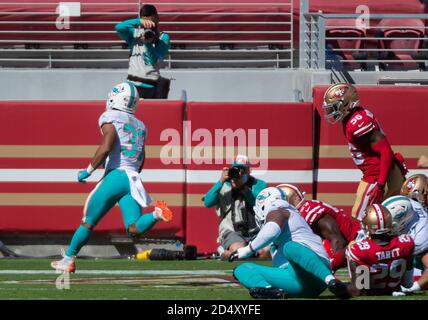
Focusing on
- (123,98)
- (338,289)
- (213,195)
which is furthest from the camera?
(213,195)

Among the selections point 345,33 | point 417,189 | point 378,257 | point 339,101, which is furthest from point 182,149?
point 378,257

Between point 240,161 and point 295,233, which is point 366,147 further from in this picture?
point 295,233

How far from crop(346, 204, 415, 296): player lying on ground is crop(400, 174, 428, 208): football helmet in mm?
1544

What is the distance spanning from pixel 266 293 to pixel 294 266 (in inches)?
16.9

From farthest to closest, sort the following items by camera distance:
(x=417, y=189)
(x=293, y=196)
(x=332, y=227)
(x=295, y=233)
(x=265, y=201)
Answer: (x=417, y=189) → (x=332, y=227) → (x=293, y=196) → (x=265, y=201) → (x=295, y=233)

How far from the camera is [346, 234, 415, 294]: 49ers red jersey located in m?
9.94

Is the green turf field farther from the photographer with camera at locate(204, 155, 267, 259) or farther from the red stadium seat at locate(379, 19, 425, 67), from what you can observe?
the red stadium seat at locate(379, 19, 425, 67)

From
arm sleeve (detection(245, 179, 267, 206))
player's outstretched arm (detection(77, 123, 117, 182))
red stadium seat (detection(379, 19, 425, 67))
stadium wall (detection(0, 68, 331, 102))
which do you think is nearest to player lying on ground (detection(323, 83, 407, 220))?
arm sleeve (detection(245, 179, 267, 206))

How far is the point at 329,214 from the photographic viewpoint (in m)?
11.4

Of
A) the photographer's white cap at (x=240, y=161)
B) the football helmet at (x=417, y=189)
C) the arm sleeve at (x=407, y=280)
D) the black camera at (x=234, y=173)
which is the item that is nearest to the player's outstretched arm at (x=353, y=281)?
the arm sleeve at (x=407, y=280)

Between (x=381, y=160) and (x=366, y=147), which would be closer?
(x=381, y=160)

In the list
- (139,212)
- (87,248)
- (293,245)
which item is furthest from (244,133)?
(293,245)

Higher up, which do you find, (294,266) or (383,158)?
A: (383,158)

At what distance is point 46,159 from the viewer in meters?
14.1
